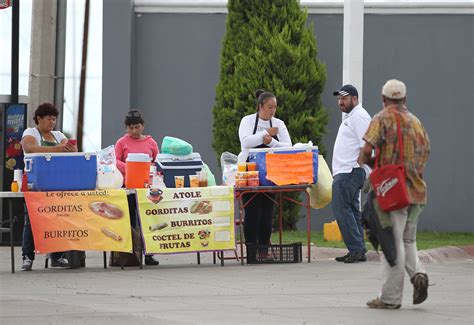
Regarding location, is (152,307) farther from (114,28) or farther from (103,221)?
(114,28)

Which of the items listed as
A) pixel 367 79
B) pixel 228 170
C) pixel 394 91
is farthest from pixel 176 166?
pixel 367 79

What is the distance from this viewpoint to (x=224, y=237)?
14.6m

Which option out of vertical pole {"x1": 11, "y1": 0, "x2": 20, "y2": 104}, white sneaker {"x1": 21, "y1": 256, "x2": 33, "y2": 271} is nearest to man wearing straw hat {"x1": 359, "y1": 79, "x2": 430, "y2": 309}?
white sneaker {"x1": 21, "y1": 256, "x2": 33, "y2": 271}

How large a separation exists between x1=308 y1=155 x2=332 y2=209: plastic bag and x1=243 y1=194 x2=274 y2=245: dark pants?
1.75 ft

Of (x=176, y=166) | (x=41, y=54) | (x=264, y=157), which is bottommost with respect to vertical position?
(x=176, y=166)

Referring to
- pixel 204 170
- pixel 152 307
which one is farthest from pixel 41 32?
pixel 152 307

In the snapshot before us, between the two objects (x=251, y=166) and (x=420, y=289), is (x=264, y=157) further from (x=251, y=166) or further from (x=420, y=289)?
(x=420, y=289)

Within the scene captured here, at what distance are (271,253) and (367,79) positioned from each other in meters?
6.32

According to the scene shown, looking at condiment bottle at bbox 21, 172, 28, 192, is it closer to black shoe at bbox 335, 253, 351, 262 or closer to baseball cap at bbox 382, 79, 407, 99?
black shoe at bbox 335, 253, 351, 262

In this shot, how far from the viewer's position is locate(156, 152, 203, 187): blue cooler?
14867mm

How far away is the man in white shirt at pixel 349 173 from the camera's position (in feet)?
47.8

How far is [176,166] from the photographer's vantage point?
14914 mm

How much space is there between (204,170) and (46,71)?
5202 mm

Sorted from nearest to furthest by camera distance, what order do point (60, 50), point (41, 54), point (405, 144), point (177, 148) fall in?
point (405, 144), point (177, 148), point (41, 54), point (60, 50)
